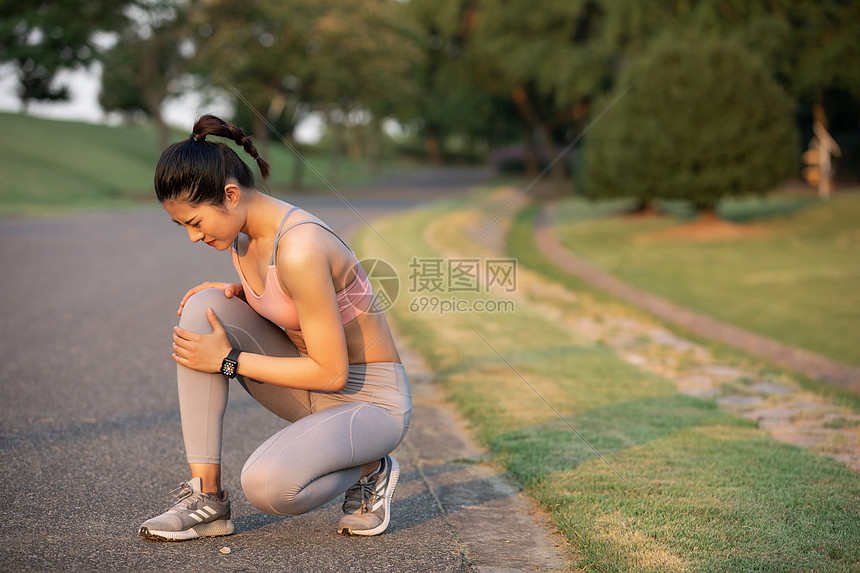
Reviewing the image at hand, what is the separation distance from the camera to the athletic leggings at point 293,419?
9.04ft

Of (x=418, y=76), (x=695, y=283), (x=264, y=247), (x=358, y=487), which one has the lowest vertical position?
(x=695, y=283)

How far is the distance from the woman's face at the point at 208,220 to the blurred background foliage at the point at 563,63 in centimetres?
1698

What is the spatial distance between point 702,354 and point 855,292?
6124 millimetres

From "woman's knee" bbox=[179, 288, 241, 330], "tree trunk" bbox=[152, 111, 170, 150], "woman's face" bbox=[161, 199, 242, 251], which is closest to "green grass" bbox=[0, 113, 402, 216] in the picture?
"tree trunk" bbox=[152, 111, 170, 150]

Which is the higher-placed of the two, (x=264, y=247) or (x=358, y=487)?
(x=264, y=247)

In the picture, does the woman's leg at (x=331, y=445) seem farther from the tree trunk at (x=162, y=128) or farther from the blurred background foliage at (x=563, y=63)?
the tree trunk at (x=162, y=128)

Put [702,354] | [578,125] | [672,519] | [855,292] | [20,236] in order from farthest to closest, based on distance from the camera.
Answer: [578,125]
[20,236]
[855,292]
[702,354]
[672,519]

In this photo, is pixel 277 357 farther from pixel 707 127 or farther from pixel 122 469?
pixel 707 127

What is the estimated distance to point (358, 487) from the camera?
3.04 metres

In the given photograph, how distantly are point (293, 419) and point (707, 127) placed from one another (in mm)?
16989

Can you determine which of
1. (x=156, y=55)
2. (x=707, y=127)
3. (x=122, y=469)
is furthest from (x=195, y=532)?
(x=156, y=55)

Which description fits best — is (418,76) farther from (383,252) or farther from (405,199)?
(383,252)

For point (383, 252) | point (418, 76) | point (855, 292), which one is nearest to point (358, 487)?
point (383, 252)

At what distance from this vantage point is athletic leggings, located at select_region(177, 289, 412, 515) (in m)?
2.75
